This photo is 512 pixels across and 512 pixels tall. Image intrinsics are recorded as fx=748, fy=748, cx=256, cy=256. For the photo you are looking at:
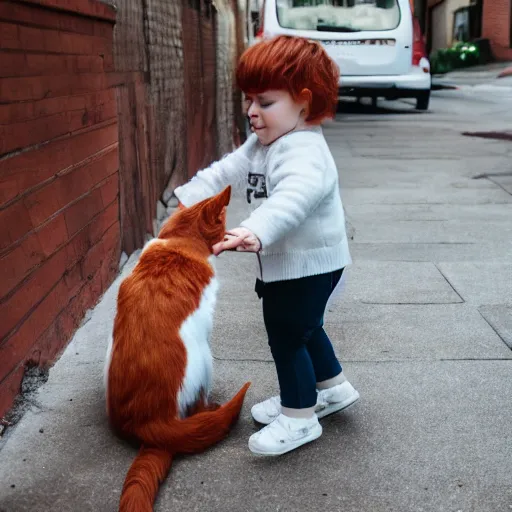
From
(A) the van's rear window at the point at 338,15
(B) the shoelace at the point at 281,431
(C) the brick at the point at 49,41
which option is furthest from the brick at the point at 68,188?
(A) the van's rear window at the point at 338,15

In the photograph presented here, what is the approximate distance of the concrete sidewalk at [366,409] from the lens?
2.26 m

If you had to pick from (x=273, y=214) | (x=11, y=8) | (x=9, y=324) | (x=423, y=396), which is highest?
(x=11, y=8)

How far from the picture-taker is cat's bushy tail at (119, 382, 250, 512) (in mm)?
Result: 2078

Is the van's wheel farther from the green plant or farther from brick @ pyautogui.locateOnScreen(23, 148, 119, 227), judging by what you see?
the green plant

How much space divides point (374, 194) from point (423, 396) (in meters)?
3.95

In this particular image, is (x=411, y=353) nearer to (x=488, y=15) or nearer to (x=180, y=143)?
(x=180, y=143)

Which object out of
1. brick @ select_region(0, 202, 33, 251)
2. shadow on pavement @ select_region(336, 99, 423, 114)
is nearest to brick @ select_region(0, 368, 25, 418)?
brick @ select_region(0, 202, 33, 251)

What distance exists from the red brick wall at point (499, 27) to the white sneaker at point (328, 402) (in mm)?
28216

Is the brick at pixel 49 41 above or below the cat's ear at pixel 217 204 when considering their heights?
above

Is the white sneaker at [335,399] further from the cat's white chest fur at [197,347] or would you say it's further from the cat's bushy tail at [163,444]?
the cat's white chest fur at [197,347]

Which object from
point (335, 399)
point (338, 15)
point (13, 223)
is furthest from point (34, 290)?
point (338, 15)

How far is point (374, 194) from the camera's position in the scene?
21.9ft

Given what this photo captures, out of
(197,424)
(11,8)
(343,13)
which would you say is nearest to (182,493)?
(197,424)

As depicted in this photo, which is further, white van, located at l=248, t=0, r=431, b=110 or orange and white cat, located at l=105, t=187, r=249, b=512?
white van, located at l=248, t=0, r=431, b=110
